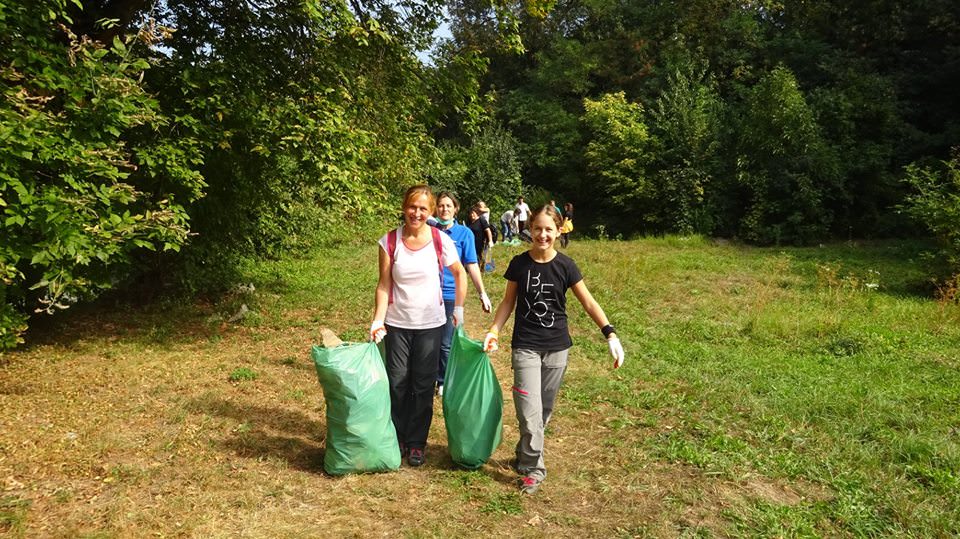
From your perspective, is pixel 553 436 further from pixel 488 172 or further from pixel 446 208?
pixel 488 172

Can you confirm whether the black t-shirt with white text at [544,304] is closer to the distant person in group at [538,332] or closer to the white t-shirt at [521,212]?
the distant person in group at [538,332]

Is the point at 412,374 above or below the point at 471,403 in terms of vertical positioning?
above

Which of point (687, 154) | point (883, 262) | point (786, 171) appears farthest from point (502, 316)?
point (687, 154)

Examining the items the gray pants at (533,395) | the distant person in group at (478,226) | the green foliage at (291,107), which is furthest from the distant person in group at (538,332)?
the distant person in group at (478,226)

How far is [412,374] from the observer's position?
13.2ft

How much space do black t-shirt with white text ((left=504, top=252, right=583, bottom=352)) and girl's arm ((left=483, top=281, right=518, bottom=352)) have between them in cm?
9

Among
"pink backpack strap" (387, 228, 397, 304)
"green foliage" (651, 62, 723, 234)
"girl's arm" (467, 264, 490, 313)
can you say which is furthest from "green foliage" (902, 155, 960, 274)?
"pink backpack strap" (387, 228, 397, 304)

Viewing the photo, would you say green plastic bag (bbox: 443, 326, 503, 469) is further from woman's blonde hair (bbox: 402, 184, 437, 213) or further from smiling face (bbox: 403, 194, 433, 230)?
woman's blonde hair (bbox: 402, 184, 437, 213)

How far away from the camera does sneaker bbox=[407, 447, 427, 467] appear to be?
4086 millimetres

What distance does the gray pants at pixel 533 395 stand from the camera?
3.72 meters

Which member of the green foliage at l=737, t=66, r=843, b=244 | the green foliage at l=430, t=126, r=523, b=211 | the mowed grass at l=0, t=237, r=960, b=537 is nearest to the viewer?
the mowed grass at l=0, t=237, r=960, b=537

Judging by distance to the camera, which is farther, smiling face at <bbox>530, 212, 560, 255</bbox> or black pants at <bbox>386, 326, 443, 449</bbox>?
black pants at <bbox>386, 326, 443, 449</bbox>

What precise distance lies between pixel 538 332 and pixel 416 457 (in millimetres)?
1155

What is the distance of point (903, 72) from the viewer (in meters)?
20.3
